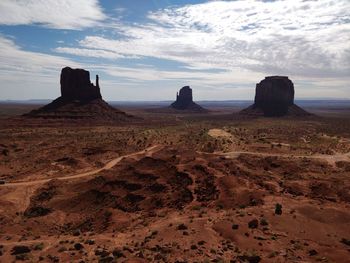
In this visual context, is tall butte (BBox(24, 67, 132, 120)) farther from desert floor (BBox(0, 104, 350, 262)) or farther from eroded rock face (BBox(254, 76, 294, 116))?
eroded rock face (BBox(254, 76, 294, 116))

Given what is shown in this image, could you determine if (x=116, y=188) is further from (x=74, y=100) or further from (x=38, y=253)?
(x=74, y=100)

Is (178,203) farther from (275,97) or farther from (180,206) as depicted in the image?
(275,97)

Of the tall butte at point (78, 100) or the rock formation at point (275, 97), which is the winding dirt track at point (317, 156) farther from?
the rock formation at point (275, 97)

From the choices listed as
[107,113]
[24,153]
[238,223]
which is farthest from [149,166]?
[107,113]

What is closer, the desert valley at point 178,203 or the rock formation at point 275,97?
the desert valley at point 178,203

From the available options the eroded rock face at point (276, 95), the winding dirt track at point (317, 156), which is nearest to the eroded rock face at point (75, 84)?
the eroded rock face at point (276, 95)

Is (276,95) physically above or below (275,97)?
above

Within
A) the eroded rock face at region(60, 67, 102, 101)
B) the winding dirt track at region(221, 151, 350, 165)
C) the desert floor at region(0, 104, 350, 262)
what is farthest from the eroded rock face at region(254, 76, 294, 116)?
the winding dirt track at region(221, 151, 350, 165)

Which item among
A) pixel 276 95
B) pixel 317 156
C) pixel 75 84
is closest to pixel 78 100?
pixel 75 84
